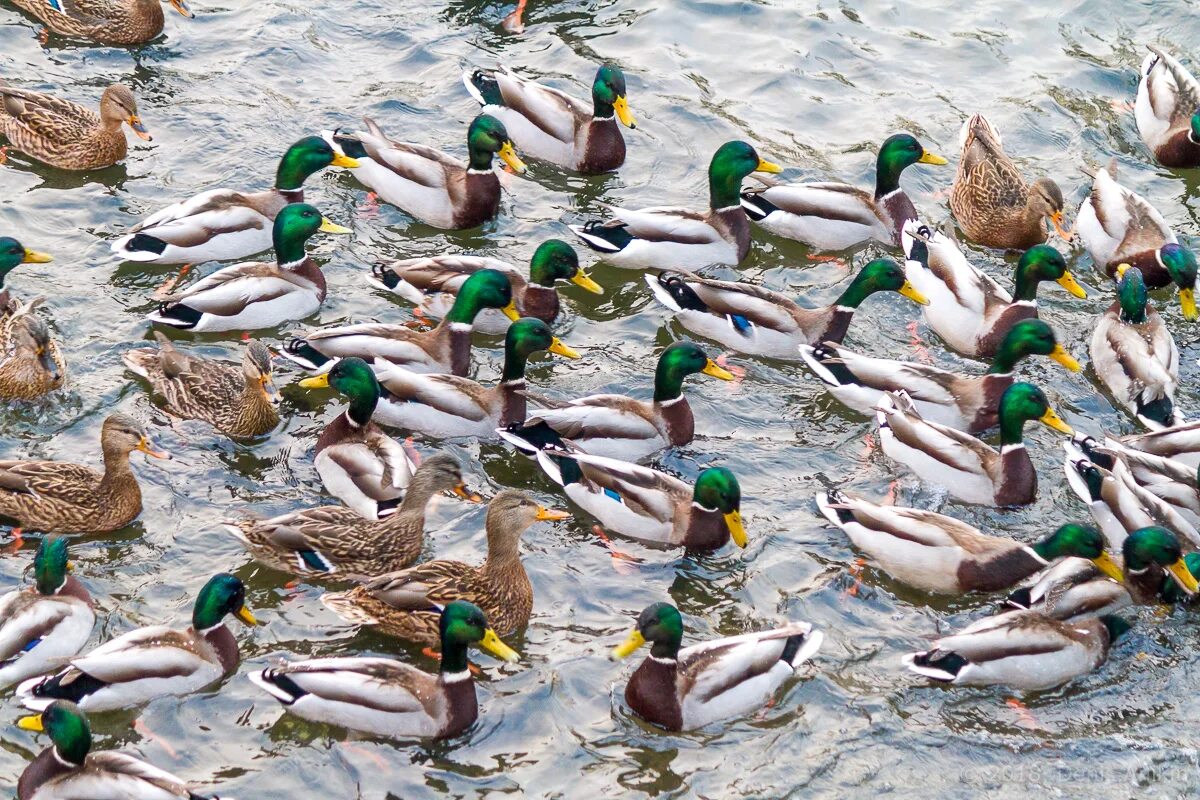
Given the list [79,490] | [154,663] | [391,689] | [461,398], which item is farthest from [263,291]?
[391,689]

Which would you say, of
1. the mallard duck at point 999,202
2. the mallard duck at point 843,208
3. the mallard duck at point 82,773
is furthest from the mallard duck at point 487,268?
the mallard duck at point 82,773

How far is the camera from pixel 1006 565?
382 inches

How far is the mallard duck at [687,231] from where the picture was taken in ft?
41.7

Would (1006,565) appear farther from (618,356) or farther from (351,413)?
(351,413)

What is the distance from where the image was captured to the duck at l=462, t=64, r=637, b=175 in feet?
45.4

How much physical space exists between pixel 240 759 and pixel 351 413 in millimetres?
2779

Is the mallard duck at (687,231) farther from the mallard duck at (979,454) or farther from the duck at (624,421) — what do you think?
the mallard duck at (979,454)

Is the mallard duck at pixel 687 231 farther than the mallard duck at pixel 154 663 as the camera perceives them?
Yes

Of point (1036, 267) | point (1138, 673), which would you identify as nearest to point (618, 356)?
point (1036, 267)

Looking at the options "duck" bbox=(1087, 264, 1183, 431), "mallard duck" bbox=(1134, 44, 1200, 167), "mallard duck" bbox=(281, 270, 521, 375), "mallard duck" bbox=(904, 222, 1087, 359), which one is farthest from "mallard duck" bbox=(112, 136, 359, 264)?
"mallard duck" bbox=(1134, 44, 1200, 167)

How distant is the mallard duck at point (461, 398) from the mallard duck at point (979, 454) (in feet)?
8.34

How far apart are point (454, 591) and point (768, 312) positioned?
12.5 ft

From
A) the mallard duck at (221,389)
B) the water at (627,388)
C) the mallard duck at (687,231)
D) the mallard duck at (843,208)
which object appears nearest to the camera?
the water at (627,388)

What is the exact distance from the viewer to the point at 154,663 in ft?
27.8
